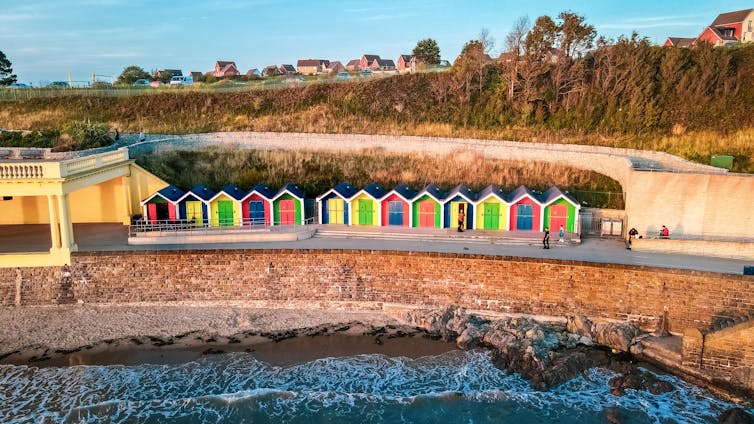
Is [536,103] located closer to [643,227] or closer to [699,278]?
[643,227]

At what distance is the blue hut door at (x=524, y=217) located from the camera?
76.7 ft

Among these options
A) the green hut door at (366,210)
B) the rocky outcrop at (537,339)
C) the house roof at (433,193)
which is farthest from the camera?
the green hut door at (366,210)

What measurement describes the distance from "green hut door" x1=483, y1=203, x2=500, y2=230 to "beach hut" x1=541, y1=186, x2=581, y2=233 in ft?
6.47

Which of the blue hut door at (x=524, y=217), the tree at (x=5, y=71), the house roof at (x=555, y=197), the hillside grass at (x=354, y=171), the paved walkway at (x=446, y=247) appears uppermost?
the tree at (x=5, y=71)

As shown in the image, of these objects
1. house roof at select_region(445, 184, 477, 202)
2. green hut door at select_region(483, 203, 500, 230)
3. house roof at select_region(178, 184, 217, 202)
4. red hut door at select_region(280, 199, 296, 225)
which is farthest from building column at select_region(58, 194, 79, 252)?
Answer: green hut door at select_region(483, 203, 500, 230)

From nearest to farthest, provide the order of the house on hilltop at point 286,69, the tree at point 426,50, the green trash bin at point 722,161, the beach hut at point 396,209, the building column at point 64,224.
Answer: the building column at point 64,224 → the beach hut at point 396,209 → the green trash bin at point 722,161 → the tree at point 426,50 → the house on hilltop at point 286,69

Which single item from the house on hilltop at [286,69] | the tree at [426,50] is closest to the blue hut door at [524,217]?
the tree at [426,50]

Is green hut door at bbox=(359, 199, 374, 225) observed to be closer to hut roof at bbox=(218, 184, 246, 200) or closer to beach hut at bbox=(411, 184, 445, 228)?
beach hut at bbox=(411, 184, 445, 228)

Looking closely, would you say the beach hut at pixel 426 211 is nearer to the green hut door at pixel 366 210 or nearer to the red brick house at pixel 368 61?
the green hut door at pixel 366 210

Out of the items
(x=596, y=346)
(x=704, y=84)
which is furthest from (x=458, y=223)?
(x=704, y=84)

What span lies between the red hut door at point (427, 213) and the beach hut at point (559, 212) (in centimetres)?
487

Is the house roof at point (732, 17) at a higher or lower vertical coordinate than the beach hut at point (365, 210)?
higher

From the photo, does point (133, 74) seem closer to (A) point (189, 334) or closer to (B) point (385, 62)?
(B) point (385, 62)

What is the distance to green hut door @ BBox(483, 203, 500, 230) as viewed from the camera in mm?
23688
